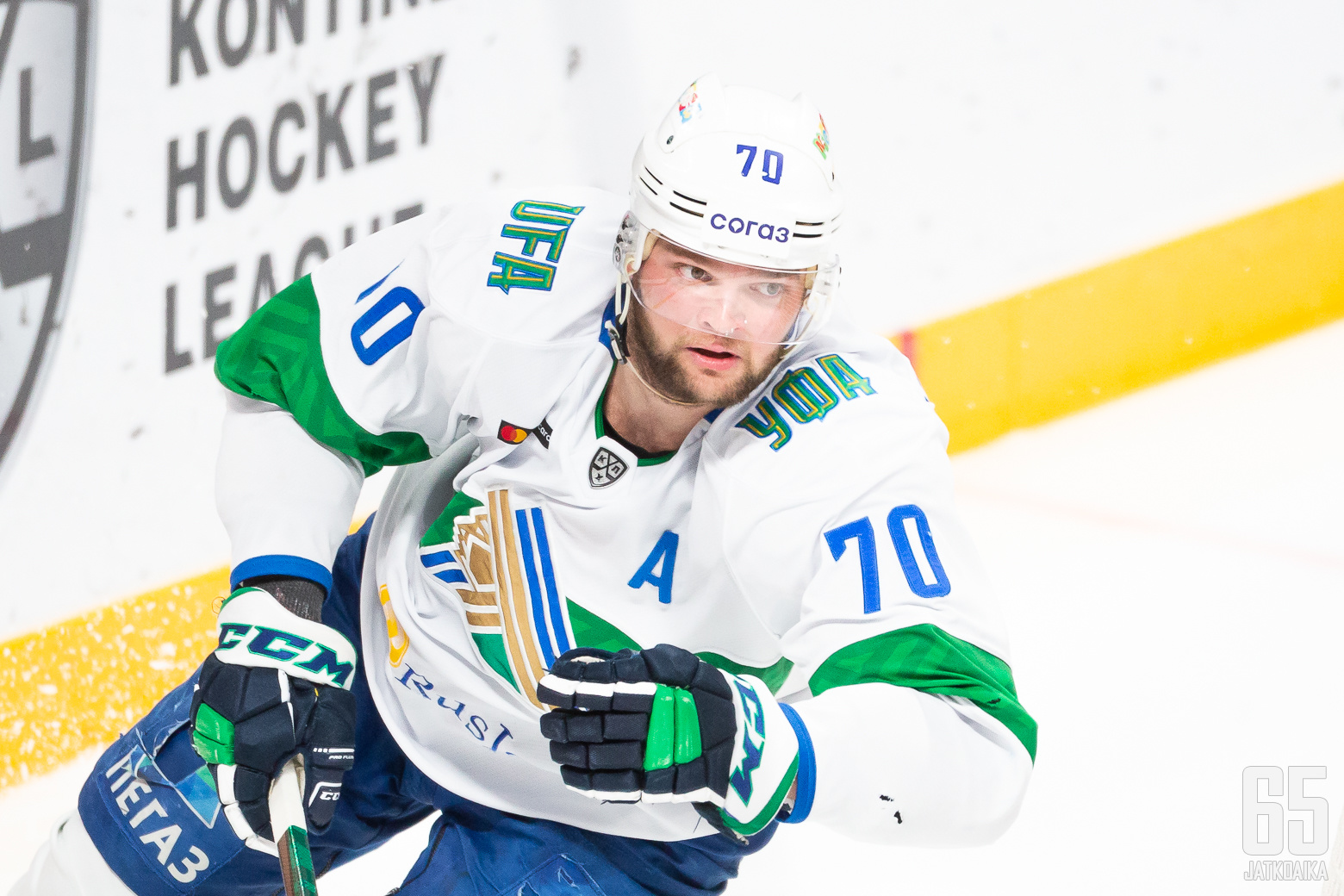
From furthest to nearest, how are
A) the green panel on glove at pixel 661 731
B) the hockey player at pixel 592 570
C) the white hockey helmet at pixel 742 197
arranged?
the white hockey helmet at pixel 742 197, the hockey player at pixel 592 570, the green panel on glove at pixel 661 731

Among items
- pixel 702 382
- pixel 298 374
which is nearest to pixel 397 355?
pixel 298 374

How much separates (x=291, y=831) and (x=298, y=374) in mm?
535

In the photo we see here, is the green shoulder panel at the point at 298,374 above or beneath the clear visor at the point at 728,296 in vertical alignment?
beneath

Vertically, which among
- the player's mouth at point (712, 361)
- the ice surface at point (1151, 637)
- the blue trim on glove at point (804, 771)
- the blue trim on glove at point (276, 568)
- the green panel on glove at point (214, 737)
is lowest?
the ice surface at point (1151, 637)

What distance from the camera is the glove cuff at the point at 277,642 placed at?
181 centimetres

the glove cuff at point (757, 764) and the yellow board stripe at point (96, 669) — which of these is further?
the yellow board stripe at point (96, 669)

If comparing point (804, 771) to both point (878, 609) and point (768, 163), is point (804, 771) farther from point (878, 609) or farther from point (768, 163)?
point (768, 163)

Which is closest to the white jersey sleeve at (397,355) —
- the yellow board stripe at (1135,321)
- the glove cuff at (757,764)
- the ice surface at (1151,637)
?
the glove cuff at (757,764)

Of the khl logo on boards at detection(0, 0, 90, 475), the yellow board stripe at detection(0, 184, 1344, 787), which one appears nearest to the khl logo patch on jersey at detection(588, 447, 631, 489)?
the khl logo on boards at detection(0, 0, 90, 475)

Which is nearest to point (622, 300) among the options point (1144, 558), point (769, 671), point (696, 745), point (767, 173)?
point (767, 173)

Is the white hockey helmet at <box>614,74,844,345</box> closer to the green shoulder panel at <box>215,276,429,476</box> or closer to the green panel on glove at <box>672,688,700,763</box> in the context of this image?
the green shoulder panel at <box>215,276,429,476</box>

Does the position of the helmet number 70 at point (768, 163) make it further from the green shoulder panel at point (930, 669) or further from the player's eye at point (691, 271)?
Answer: the green shoulder panel at point (930, 669)

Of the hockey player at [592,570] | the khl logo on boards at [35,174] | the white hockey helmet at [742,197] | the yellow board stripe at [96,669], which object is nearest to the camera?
the hockey player at [592,570]

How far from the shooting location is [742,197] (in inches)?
69.2
